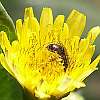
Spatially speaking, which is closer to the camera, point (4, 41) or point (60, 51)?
point (4, 41)

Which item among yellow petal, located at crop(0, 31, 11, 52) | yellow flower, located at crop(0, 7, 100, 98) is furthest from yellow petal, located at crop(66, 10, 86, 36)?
yellow petal, located at crop(0, 31, 11, 52)

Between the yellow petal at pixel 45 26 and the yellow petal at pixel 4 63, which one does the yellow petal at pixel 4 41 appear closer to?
the yellow petal at pixel 4 63

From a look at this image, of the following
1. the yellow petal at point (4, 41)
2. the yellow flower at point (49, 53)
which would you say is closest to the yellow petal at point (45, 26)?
the yellow flower at point (49, 53)

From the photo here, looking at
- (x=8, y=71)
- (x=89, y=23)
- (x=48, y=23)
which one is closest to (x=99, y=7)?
(x=89, y=23)

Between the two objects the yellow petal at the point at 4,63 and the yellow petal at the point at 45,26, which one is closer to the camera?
the yellow petal at the point at 4,63

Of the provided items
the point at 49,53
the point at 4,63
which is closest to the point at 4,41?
the point at 4,63

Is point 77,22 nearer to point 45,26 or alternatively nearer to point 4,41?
point 45,26

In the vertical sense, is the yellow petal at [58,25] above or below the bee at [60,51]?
above

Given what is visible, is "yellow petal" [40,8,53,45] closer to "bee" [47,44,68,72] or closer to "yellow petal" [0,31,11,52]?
"bee" [47,44,68,72]

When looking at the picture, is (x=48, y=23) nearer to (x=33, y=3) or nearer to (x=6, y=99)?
(x=6, y=99)
